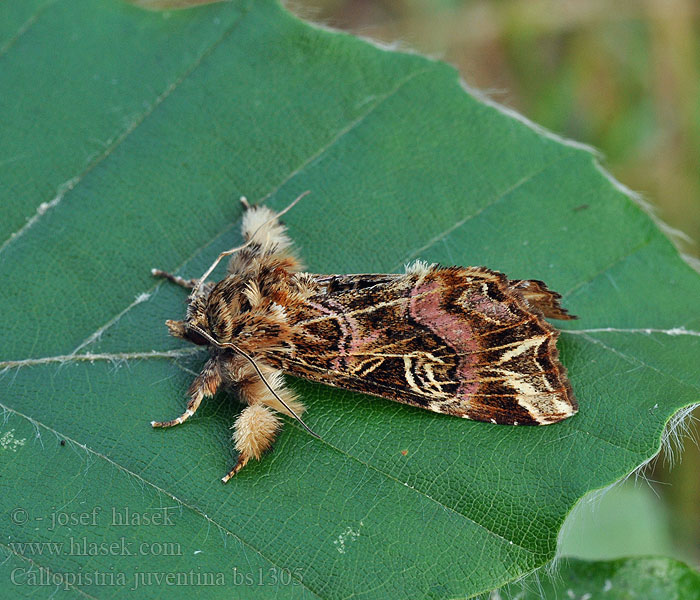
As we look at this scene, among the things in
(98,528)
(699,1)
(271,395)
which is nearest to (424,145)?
(271,395)

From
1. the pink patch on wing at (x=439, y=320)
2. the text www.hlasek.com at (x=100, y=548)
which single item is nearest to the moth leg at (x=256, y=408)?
the text www.hlasek.com at (x=100, y=548)

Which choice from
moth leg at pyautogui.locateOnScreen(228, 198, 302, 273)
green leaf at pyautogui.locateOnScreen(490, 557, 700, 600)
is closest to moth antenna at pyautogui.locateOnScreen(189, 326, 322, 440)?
moth leg at pyautogui.locateOnScreen(228, 198, 302, 273)

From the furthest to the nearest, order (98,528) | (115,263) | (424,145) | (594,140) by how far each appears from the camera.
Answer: (594,140)
(424,145)
(115,263)
(98,528)

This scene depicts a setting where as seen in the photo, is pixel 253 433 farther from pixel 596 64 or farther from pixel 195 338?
pixel 596 64

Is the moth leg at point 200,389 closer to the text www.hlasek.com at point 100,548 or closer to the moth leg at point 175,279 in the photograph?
the moth leg at point 175,279

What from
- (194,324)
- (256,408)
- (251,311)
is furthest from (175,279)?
(256,408)

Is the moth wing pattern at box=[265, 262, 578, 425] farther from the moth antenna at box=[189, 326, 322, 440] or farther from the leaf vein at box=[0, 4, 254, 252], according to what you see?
the leaf vein at box=[0, 4, 254, 252]

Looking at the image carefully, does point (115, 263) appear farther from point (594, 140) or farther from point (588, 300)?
point (594, 140)
